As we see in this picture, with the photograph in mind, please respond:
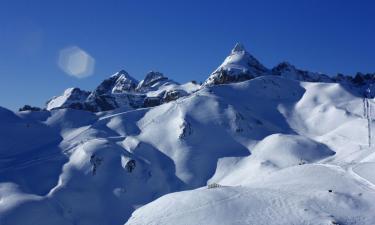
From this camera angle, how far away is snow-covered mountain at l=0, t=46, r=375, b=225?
3375cm

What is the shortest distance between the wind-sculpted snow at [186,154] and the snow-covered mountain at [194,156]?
7.1 inches

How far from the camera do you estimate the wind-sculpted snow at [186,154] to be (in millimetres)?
37500

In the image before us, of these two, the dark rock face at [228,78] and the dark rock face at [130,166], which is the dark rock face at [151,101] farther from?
the dark rock face at [130,166]

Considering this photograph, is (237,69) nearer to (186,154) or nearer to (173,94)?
(173,94)

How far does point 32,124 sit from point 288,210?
83196 millimetres

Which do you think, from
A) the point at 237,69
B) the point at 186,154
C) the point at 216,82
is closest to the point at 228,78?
the point at 216,82

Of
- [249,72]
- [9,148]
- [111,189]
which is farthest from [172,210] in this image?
[249,72]

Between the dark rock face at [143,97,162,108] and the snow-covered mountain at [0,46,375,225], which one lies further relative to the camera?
the dark rock face at [143,97,162,108]

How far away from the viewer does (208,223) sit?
29109 mm

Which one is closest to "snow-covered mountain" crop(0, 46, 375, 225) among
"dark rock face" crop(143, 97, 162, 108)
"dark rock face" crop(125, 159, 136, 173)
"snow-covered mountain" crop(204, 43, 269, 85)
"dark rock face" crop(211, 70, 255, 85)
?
"dark rock face" crop(125, 159, 136, 173)

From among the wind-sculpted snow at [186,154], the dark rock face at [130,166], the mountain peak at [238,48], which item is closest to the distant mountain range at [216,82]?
the mountain peak at [238,48]

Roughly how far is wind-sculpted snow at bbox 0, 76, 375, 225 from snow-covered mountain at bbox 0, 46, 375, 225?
0.59 ft

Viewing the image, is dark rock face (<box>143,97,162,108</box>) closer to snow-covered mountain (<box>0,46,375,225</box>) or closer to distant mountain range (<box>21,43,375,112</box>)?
distant mountain range (<box>21,43,375,112</box>)

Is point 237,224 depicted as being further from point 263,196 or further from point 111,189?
point 111,189
